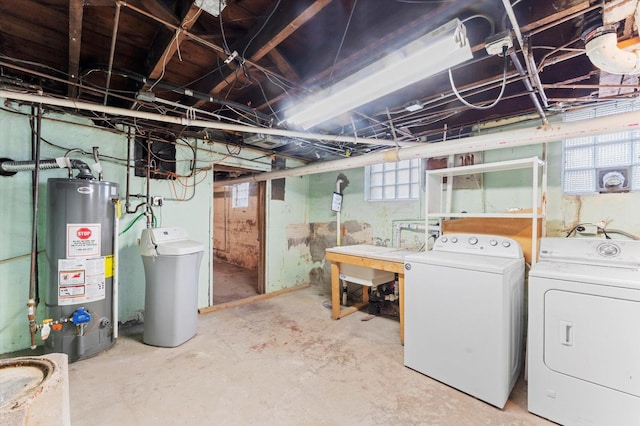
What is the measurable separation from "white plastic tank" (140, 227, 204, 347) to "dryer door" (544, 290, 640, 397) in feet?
9.68

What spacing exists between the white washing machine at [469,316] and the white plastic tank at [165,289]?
2107mm

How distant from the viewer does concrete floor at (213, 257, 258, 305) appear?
421 cm

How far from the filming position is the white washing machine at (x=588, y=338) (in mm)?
1545

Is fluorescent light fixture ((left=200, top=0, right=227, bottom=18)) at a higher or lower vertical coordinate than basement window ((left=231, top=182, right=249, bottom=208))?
higher

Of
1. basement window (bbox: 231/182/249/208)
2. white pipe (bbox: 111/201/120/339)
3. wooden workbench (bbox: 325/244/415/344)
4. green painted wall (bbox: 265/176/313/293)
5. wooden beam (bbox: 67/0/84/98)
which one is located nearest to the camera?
wooden beam (bbox: 67/0/84/98)

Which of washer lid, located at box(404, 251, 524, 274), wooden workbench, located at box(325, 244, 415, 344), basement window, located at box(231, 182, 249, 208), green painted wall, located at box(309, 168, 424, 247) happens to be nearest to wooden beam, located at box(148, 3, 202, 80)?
washer lid, located at box(404, 251, 524, 274)

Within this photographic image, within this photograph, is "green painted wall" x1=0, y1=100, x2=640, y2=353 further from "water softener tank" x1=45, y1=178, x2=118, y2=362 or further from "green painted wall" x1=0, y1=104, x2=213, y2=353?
"water softener tank" x1=45, y1=178, x2=118, y2=362

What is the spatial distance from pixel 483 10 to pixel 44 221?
3.79m

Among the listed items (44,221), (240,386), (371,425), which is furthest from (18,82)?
(371,425)

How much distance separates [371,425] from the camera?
1.70 meters

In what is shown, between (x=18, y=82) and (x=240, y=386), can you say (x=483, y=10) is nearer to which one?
(x=240, y=386)

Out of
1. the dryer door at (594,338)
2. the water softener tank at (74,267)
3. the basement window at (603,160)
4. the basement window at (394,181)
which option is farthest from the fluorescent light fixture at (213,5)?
the basement window at (603,160)

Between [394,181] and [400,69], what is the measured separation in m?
2.49

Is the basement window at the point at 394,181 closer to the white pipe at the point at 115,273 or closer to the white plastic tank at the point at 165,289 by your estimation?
the white plastic tank at the point at 165,289
